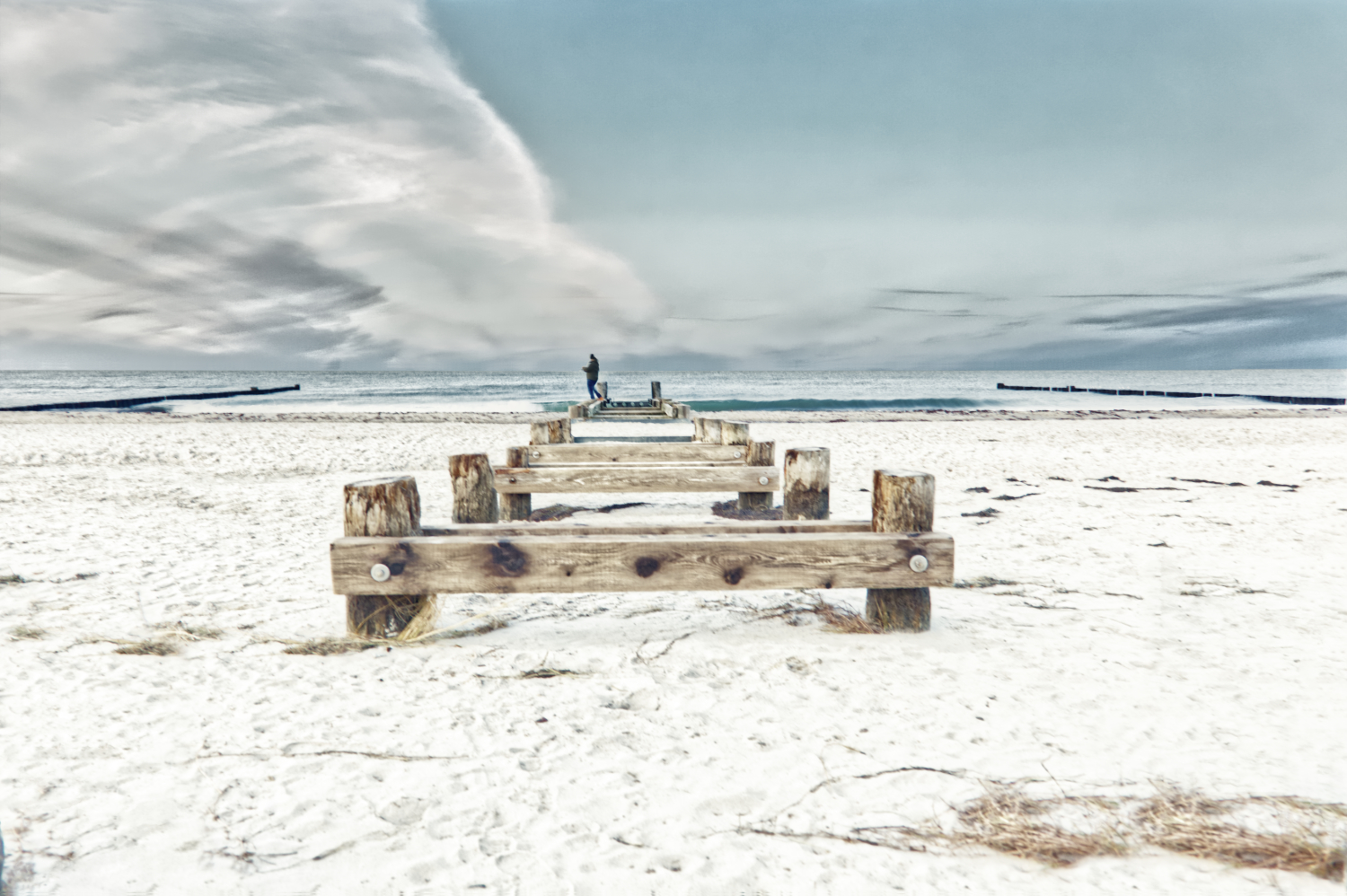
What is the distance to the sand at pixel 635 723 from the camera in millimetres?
2232

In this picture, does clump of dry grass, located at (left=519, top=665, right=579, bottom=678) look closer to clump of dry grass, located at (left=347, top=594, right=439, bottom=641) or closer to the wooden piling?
clump of dry grass, located at (left=347, top=594, right=439, bottom=641)

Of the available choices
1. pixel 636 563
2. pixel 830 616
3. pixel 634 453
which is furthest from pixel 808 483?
pixel 636 563

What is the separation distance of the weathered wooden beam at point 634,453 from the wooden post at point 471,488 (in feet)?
3.93

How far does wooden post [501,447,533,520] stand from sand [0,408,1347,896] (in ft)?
5.65

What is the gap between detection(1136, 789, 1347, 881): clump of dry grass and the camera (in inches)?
84.5

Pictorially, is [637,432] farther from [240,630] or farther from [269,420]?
[240,630]

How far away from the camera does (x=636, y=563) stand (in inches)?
150

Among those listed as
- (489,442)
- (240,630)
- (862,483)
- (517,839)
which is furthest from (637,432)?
(517,839)

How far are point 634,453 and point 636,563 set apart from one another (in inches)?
148

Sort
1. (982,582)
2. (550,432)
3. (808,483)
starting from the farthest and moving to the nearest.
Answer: (550,432), (808,483), (982,582)

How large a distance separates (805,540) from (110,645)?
3.96 meters

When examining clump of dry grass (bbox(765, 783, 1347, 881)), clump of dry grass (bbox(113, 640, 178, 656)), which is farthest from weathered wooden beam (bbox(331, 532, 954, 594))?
clump of dry grass (bbox(765, 783, 1347, 881))

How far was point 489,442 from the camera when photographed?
18797 mm

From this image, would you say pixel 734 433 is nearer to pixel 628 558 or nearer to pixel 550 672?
pixel 628 558
